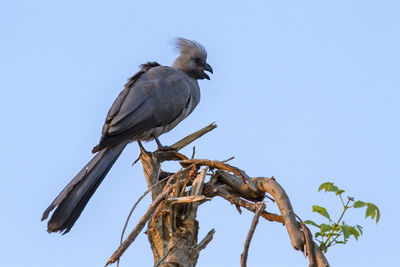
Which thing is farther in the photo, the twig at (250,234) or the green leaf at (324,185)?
the green leaf at (324,185)

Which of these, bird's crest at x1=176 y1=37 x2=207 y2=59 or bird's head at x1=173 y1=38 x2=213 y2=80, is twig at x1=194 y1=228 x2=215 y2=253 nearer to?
bird's head at x1=173 y1=38 x2=213 y2=80

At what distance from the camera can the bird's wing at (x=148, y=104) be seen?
5.22 meters

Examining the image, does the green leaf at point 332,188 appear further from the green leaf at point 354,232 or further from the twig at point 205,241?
the twig at point 205,241

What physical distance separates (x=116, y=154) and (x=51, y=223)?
1139mm

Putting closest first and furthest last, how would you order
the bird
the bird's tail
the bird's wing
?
the bird's tail → the bird → the bird's wing

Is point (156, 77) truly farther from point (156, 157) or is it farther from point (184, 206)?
point (184, 206)

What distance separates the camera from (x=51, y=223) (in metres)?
3.98

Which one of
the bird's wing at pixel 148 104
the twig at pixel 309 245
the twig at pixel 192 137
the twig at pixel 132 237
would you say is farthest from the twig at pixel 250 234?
the bird's wing at pixel 148 104

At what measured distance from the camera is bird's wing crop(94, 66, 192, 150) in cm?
522

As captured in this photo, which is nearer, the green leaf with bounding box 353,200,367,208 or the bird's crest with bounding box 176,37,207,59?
the green leaf with bounding box 353,200,367,208

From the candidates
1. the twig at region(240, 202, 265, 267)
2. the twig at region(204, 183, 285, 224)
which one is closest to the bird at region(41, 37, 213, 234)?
the twig at region(204, 183, 285, 224)

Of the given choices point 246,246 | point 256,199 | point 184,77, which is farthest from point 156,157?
point 184,77

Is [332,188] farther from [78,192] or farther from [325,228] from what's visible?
[78,192]

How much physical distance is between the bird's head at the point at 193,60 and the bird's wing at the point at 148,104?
659 mm
